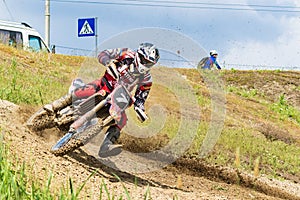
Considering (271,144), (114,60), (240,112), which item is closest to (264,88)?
(240,112)

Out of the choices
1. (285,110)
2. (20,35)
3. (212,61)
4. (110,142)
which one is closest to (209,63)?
(212,61)

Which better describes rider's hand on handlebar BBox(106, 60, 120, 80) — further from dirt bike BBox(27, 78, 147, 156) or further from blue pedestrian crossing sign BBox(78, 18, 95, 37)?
blue pedestrian crossing sign BBox(78, 18, 95, 37)

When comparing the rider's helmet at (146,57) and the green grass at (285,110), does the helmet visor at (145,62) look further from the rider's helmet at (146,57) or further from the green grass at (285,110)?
the green grass at (285,110)

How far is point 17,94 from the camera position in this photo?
11508 mm

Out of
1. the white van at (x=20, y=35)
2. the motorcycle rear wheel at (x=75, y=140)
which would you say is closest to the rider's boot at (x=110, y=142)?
the motorcycle rear wheel at (x=75, y=140)

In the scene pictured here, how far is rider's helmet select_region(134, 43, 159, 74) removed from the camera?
26.0 feet

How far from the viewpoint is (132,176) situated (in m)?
8.80

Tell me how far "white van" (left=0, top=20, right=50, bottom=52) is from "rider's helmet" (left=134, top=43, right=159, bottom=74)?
16465 mm

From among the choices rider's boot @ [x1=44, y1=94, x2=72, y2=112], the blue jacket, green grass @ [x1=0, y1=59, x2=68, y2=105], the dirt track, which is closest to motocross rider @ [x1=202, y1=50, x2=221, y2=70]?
the blue jacket

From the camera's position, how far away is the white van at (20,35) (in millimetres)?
24375

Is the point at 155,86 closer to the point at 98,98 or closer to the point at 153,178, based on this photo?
the point at 153,178

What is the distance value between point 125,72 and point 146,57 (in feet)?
1.28

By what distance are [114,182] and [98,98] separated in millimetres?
1308

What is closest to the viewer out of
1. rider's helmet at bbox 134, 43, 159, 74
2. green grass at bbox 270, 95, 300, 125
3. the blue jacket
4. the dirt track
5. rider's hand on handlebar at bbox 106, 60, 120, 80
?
the dirt track
